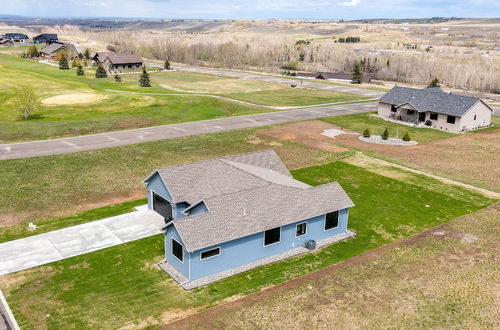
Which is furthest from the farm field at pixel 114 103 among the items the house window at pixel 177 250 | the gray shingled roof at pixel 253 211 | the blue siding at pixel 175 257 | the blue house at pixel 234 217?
the gray shingled roof at pixel 253 211

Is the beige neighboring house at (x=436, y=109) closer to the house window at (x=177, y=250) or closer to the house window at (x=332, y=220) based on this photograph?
the house window at (x=332, y=220)

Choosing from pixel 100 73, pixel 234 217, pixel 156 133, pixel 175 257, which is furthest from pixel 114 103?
pixel 234 217

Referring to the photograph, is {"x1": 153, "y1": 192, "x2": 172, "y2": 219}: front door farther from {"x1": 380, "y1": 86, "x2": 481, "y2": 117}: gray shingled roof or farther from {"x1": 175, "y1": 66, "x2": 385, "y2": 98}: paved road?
{"x1": 175, "y1": 66, "x2": 385, "y2": 98}: paved road

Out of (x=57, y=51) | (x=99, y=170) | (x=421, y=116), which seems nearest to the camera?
(x=99, y=170)

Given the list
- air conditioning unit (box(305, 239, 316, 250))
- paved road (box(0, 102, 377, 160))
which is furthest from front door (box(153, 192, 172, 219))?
paved road (box(0, 102, 377, 160))

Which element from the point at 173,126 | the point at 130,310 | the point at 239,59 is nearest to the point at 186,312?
the point at 130,310

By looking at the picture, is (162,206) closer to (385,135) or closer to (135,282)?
(135,282)

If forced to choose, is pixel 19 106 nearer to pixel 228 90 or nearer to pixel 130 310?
pixel 228 90

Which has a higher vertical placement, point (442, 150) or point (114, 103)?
point (114, 103)
